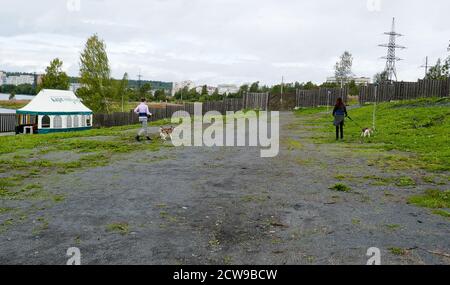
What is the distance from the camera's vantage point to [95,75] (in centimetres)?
5338

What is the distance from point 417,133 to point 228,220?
1400cm

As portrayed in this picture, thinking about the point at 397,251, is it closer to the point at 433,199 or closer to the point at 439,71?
the point at 433,199

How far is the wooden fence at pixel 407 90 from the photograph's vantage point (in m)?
31.1

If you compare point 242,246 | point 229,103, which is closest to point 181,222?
point 242,246

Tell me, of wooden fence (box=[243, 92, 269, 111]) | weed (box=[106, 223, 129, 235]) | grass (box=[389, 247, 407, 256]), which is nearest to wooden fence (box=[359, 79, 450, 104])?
wooden fence (box=[243, 92, 269, 111])

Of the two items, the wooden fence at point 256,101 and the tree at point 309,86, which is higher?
the tree at point 309,86

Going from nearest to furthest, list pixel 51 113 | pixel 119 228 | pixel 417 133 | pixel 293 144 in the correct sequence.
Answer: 1. pixel 119 228
2. pixel 293 144
3. pixel 417 133
4. pixel 51 113

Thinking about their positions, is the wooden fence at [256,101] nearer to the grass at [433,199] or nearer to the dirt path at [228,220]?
the dirt path at [228,220]

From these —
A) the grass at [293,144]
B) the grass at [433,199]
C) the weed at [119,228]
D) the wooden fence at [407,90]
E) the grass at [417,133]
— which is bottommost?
the weed at [119,228]

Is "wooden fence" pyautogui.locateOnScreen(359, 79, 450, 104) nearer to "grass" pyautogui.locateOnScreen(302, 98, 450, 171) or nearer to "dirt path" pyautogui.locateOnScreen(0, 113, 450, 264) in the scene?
"grass" pyautogui.locateOnScreen(302, 98, 450, 171)

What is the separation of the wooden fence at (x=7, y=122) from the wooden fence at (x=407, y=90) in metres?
30.0

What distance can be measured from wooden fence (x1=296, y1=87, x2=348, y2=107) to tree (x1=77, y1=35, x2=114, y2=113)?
995 inches

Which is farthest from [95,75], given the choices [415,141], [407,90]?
[415,141]

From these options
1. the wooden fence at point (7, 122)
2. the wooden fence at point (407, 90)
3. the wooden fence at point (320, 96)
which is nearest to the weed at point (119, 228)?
the wooden fence at point (407, 90)
